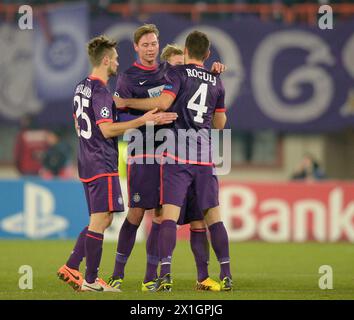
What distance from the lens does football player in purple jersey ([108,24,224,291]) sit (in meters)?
10.3

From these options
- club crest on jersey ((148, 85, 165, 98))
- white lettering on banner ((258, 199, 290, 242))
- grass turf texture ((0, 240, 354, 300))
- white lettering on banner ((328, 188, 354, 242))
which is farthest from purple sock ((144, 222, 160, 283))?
white lettering on banner ((328, 188, 354, 242))

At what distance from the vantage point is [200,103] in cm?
1018

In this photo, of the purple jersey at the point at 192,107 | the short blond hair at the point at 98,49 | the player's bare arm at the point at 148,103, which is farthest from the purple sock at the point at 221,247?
the short blond hair at the point at 98,49

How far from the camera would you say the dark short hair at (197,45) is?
10078 mm

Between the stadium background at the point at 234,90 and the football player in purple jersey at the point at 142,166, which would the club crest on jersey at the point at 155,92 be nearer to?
the football player in purple jersey at the point at 142,166

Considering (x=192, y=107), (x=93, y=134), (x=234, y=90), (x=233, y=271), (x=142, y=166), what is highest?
(x=234, y=90)

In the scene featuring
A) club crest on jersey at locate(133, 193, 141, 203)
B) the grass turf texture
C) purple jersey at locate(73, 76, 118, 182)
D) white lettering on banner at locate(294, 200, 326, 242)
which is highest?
purple jersey at locate(73, 76, 118, 182)

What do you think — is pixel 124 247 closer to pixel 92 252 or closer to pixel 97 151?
pixel 92 252

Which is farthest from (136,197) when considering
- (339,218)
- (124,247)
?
(339,218)

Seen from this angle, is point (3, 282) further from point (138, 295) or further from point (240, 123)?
point (240, 123)

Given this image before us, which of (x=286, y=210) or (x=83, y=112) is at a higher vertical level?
(x=83, y=112)

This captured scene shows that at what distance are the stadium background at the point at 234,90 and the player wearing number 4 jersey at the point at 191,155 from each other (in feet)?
25.3

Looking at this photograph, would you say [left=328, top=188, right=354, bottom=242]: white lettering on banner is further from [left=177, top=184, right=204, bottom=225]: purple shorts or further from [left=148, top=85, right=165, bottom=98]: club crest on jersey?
[left=148, top=85, right=165, bottom=98]: club crest on jersey

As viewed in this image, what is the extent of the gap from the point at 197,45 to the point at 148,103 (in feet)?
2.25
